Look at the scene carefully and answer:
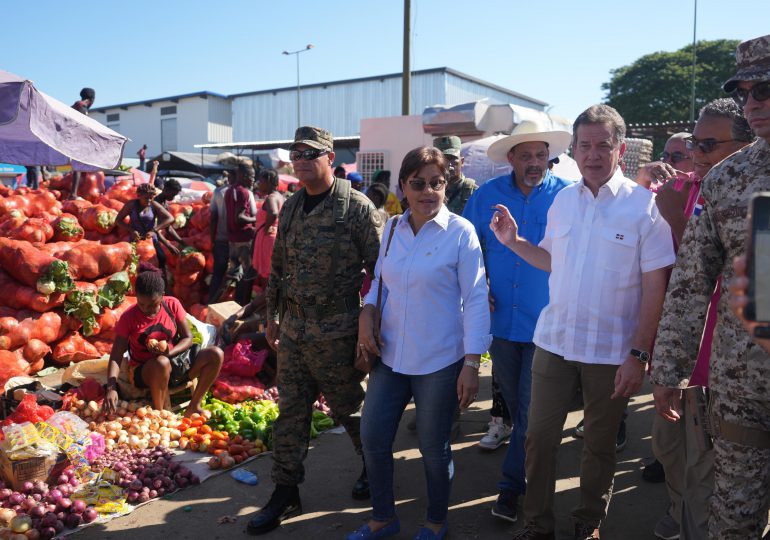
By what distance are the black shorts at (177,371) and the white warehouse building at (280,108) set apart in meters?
39.0

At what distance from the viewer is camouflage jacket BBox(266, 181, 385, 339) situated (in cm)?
362

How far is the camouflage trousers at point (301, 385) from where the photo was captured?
3619mm

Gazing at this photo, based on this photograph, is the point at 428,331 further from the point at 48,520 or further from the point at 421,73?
the point at 421,73

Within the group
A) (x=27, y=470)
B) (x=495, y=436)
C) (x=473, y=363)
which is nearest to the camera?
(x=473, y=363)

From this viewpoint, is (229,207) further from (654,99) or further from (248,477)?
(654,99)

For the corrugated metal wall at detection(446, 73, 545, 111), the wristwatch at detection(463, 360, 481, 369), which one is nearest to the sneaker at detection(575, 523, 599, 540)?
the wristwatch at detection(463, 360, 481, 369)

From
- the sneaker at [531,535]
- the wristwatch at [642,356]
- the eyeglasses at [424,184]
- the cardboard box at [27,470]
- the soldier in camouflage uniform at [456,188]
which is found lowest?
the sneaker at [531,535]

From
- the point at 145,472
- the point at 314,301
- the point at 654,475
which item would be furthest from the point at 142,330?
the point at 654,475

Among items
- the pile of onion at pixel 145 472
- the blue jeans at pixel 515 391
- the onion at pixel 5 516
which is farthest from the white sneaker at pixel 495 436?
the onion at pixel 5 516

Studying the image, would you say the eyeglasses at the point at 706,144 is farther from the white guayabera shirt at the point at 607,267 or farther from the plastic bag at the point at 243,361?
the plastic bag at the point at 243,361

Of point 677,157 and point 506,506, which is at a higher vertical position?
point 677,157

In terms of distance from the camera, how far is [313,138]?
12.0ft

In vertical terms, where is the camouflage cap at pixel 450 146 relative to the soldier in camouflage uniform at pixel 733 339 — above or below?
above

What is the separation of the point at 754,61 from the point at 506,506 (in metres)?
2.63
